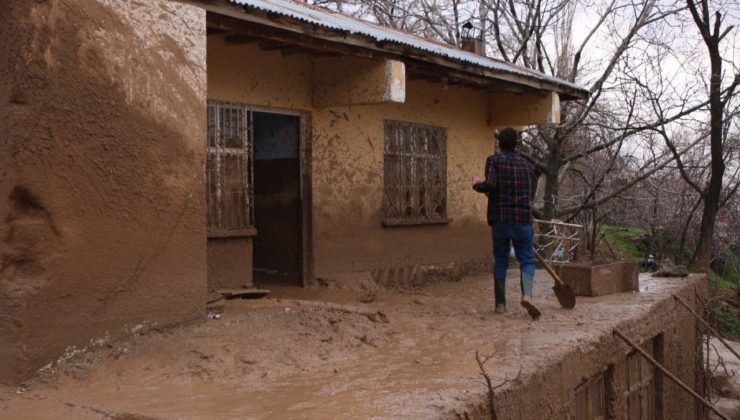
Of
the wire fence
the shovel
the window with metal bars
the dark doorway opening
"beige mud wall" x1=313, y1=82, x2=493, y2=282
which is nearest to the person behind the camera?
the shovel

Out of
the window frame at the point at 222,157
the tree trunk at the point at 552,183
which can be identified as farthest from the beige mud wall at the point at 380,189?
the tree trunk at the point at 552,183

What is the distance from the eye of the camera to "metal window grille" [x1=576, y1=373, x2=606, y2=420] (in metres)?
6.10

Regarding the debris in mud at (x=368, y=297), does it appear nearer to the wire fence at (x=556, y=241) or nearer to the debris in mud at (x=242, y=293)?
the debris in mud at (x=242, y=293)

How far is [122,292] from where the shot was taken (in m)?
4.93

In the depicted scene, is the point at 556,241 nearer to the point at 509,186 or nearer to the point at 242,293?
the point at 509,186

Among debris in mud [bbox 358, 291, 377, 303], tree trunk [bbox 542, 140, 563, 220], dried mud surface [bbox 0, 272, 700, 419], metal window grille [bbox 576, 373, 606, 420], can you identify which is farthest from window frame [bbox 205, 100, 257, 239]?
tree trunk [bbox 542, 140, 563, 220]

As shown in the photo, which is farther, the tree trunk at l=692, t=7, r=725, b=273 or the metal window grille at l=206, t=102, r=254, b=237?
the tree trunk at l=692, t=7, r=725, b=273

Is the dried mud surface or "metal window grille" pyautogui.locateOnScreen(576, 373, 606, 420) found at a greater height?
the dried mud surface

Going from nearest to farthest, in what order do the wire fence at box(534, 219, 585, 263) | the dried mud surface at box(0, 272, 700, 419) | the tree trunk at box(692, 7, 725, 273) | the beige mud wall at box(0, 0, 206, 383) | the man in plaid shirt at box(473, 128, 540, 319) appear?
the dried mud surface at box(0, 272, 700, 419), the beige mud wall at box(0, 0, 206, 383), the man in plaid shirt at box(473, 128, 540, 319), the wire fence at box(534, 219, 585, 263), the tree trunk at box(692, 7, 725, 273)

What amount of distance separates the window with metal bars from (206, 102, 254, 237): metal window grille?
7.68 feet

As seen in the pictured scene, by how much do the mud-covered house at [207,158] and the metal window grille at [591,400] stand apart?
1.66 m

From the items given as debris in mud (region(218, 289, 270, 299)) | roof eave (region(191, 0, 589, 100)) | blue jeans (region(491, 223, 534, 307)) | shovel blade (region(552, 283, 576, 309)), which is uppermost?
roof eave (region(191, 0, 589, 100))

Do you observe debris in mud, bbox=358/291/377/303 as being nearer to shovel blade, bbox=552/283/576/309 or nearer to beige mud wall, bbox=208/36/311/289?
beige mud wall, bbox=208/36/311/289

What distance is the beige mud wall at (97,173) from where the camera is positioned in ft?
Result: 14.5
